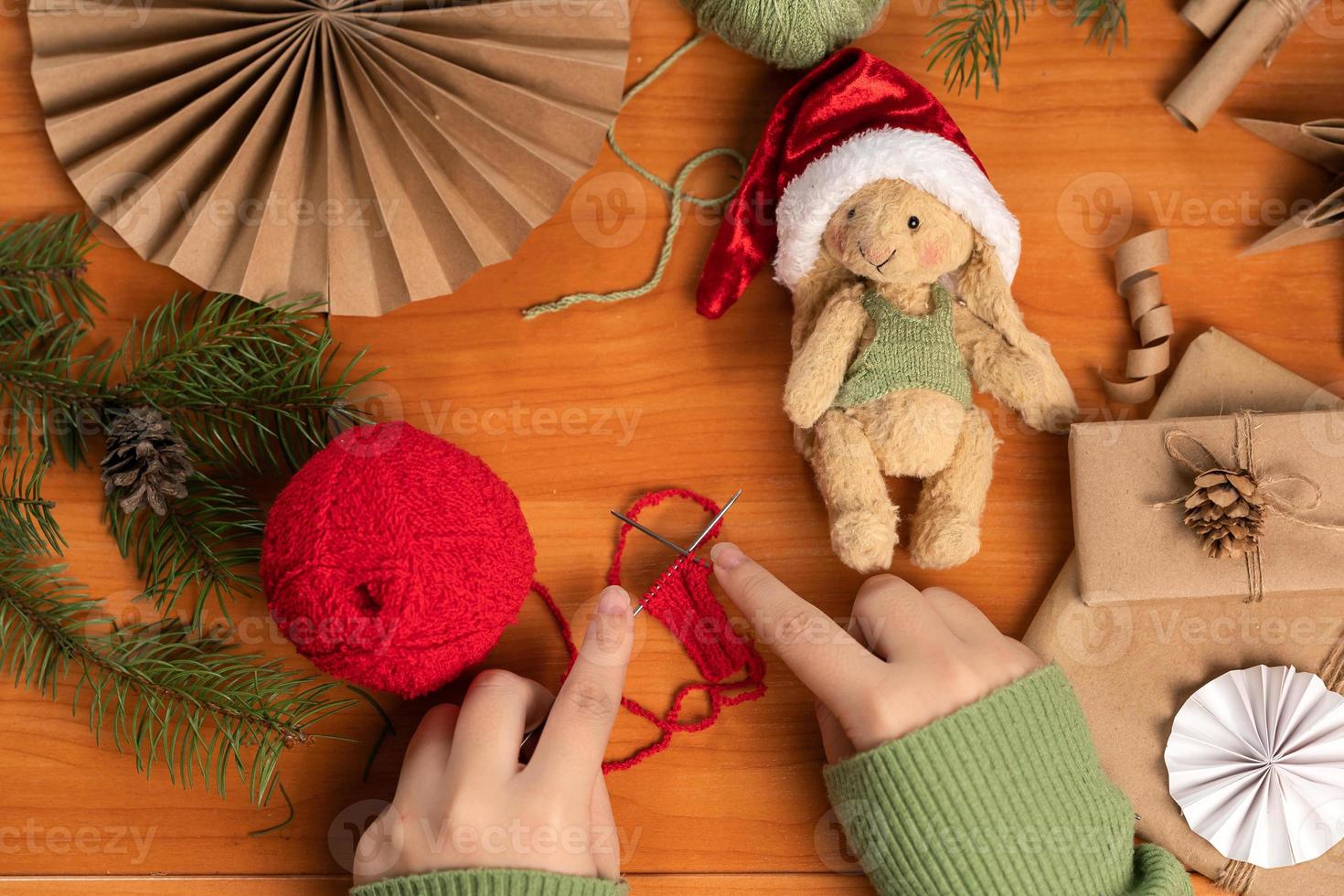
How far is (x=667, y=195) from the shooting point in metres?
0.85

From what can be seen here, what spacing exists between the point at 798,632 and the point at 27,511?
0.61 m

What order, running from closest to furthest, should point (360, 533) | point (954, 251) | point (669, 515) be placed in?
point (360, 533) < point (954, 251) < point (669, 515)

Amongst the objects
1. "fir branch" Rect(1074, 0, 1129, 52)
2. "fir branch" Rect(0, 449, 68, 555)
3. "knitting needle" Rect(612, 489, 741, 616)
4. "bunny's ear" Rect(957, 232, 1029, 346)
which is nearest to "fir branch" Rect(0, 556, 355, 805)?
"fir branch" Rect(0, 449, 68, 555)

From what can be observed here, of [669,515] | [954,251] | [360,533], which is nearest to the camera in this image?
[360,533]

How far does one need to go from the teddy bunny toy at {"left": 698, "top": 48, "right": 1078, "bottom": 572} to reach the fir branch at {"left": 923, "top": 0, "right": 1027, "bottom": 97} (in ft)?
0.24

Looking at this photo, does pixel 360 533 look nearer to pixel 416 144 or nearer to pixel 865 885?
pixel 416 144

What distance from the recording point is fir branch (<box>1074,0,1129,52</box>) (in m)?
0.80

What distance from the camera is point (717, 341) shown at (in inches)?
32.7

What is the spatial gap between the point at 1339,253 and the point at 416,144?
787 millimetres

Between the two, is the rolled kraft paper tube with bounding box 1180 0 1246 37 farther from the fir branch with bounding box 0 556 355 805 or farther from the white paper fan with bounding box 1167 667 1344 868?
the fir branch with bounding box 0 556 355 805

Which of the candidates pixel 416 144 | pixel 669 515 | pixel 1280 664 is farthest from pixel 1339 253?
pixel 416 144

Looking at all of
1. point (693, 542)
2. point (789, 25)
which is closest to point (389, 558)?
point (693, 542)

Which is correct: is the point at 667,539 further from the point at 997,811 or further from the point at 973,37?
the point at 973,37

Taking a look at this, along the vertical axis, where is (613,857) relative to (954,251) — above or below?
below
